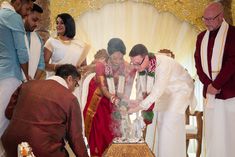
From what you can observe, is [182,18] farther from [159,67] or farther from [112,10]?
[159,67]

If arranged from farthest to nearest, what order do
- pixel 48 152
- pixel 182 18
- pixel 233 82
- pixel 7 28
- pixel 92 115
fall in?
pixel 182 18, pixel 92 115, pixel 233 82, pixel 7 28, pixel 48 152

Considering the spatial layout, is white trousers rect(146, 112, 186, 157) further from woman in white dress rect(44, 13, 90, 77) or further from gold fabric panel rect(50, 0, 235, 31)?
gold fabric panel rect(50, 0, 235, 31)

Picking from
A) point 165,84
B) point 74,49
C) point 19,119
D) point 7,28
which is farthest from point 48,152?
point 74,49

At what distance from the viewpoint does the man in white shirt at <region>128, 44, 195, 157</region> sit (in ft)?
11.6

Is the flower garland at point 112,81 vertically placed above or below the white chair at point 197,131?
above

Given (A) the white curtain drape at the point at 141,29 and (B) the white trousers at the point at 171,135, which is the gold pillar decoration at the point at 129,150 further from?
(A) the white curtain drape at the point at 141,29

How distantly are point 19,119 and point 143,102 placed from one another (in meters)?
1.16

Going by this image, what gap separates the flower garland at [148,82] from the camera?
354 centimetres

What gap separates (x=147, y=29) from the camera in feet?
19.4

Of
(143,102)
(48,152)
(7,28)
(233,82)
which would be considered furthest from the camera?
(233,82)

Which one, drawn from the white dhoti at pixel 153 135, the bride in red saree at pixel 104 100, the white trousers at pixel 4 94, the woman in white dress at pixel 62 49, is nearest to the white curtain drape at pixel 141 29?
the woman in white dress at pixel 62 49

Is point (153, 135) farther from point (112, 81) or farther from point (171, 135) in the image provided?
point (112, 81)

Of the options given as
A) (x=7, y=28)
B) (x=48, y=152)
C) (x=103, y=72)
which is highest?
(x=7, y=28)

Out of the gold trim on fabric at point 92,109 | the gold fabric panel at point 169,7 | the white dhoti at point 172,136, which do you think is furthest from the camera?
the gold fabric panel at point 169,7
